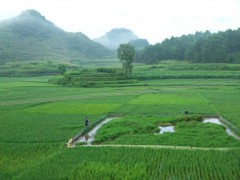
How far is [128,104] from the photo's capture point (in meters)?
33.5

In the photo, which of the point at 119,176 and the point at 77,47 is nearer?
the point at 119,176

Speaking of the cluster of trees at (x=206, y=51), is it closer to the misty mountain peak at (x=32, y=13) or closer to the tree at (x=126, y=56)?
the tree at (x=126, y=56)

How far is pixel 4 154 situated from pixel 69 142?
12.6 ft

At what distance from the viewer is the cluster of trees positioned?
85125 millimetres

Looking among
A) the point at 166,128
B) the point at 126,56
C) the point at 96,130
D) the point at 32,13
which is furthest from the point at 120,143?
the point at 32,13

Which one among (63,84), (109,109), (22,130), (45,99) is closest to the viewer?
(22,130)

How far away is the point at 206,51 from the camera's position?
87000 millimetres

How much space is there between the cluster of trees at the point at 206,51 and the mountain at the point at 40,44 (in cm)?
3741

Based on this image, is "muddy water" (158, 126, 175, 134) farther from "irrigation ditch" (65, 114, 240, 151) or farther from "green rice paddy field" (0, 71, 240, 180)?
"irrigation ditch" (65, 114, 240, 151)

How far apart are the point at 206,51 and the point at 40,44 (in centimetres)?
7055

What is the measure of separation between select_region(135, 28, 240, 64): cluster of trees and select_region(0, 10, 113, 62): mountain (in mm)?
37412

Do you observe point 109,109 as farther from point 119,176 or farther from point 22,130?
point 119,176

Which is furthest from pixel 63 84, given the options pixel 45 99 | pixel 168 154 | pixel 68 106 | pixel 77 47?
pixel 77 47

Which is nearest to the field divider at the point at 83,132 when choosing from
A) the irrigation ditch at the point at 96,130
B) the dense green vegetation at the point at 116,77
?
the irrigation ditch at the point at 96,130
